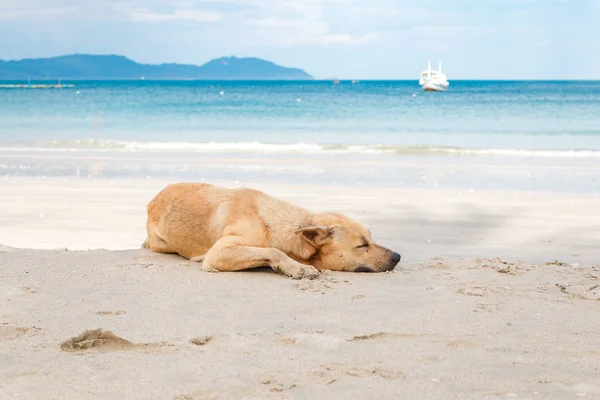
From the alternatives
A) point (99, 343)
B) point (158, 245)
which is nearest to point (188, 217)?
point (158, 245)

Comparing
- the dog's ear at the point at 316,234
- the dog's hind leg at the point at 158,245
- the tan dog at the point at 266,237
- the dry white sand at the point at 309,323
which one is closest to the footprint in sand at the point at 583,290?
the dry white sand at the point at 309,323

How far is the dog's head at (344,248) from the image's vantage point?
5695mm

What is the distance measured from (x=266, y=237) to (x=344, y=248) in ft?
1.94

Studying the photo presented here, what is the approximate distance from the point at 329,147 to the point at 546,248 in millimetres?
13947

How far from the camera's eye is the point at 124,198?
1031 cm

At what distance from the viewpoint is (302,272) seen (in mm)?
5508

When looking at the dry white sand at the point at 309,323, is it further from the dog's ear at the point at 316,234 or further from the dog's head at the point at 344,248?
the dog's ear at the point at 316,234

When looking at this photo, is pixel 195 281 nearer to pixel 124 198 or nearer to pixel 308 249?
pixel 308 249

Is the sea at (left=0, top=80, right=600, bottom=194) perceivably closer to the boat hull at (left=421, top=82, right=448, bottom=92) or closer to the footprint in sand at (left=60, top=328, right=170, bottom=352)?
the footprint in sand at (left=60, top=328, right=170, bottom=352)

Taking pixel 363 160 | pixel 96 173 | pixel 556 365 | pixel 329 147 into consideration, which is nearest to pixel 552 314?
pixel 556 365

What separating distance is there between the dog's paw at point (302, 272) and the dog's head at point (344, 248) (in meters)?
0.23

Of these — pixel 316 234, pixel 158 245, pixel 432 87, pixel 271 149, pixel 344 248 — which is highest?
pixel 316 234

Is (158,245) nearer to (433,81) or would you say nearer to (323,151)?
(323,151)

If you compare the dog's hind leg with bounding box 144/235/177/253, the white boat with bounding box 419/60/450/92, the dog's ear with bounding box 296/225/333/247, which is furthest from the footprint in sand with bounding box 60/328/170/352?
the white boat with bounding box 419/60/450/92
